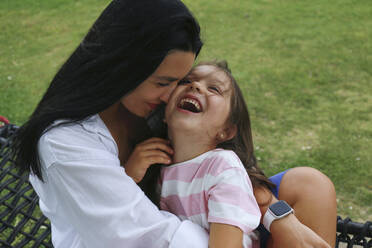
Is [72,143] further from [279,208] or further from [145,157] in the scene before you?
[279,208]

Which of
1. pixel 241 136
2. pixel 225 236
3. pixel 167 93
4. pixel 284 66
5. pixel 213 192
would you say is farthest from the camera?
pixel 284 66

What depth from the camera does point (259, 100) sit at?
481cm

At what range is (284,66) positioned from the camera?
18.2 ft

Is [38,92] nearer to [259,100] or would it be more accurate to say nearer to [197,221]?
[259,100]

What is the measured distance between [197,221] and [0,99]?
411 centimetres

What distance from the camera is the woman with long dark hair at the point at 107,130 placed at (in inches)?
58.0

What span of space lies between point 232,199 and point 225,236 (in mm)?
148

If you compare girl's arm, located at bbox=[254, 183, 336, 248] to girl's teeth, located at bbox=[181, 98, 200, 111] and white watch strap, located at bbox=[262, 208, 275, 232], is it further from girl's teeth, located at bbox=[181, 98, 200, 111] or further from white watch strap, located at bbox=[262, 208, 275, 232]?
girl's teeth, located at bbox=[181, 98, 200, 111]

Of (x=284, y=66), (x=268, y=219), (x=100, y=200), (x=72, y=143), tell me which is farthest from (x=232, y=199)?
(x=284, y=66)

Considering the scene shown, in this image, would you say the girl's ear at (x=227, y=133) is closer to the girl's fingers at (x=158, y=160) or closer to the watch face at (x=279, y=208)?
the girl's fingers at (x=158, y=160)

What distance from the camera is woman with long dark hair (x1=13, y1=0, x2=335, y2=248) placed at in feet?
4.83

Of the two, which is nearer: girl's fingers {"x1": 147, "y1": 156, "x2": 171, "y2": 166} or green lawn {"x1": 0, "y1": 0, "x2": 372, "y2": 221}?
girl's fingers {"x1": 147, "y1": 156, "x2": 171, "y2": 166}

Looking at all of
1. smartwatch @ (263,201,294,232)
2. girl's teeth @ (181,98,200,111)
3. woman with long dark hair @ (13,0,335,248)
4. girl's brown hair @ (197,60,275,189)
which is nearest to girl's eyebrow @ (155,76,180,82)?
woman with long dark hair @ (13,0,335,248)

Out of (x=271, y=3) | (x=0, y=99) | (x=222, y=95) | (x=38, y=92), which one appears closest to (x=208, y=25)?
(x=271, y=3)
